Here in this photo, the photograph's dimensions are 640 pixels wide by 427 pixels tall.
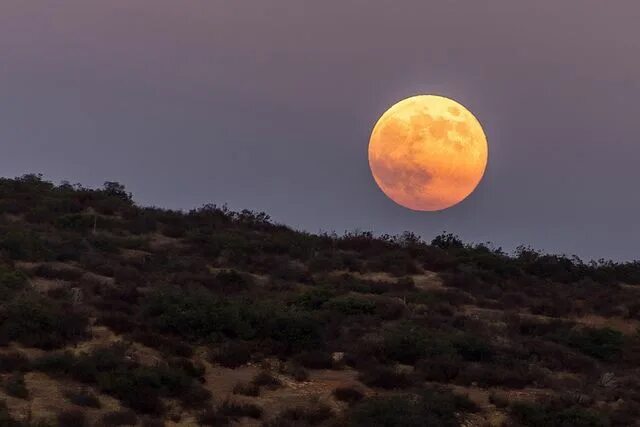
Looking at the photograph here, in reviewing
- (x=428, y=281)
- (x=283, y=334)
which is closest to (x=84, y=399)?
(x=283, y=334)

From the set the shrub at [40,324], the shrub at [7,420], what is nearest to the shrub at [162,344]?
the shrub at [40,324]

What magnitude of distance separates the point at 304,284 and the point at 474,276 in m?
9.06

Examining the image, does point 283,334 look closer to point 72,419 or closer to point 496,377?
point 496,377

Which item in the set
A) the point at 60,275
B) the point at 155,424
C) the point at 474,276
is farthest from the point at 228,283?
the point at 155,424

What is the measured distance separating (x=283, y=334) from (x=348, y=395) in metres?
4.71

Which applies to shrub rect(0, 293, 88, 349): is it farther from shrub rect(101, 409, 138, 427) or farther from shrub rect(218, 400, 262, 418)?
shrub rect(218, 400, 262, 418)

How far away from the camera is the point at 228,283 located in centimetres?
3534

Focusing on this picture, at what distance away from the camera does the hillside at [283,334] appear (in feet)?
69.2

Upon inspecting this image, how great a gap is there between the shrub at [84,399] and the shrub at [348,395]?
5900 millimetres

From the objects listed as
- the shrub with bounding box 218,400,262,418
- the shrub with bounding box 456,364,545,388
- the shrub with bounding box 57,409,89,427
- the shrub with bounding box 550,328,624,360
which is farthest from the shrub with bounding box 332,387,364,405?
the shrub with bounding box 550,328,624,360

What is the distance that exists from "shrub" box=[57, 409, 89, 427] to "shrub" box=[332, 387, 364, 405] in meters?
6.43

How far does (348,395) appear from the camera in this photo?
884 inches

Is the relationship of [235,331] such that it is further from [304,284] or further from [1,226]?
[1,226]

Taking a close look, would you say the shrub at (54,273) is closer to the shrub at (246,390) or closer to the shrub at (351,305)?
the shrub at (351,305)
